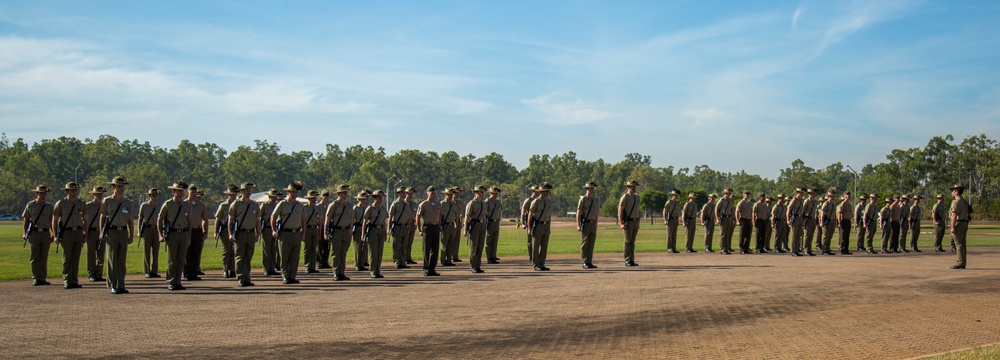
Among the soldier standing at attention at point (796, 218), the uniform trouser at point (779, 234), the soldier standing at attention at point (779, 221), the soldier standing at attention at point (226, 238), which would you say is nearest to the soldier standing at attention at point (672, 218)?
the soldier standing at attention at point (779, 221)

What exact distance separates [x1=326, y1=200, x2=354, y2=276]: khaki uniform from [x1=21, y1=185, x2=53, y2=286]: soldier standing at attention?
17.8 feet

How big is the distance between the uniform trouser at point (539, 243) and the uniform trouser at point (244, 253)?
648 centimetres

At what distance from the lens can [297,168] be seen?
581ft

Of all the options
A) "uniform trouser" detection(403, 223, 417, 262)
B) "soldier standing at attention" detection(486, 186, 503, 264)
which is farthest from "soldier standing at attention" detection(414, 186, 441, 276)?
"soldier standing at attention" detection(486, 186, 503, 264)

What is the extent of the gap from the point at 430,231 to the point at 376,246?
1.24m

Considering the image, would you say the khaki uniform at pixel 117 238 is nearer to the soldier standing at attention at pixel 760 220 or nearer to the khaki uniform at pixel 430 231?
the khaki uniform at pixel 430 231

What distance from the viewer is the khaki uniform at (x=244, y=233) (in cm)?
1584

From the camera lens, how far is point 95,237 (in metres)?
16.5

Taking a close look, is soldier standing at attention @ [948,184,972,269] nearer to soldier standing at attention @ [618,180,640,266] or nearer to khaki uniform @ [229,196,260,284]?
soldier standing at attention @ [618,180,640,266]

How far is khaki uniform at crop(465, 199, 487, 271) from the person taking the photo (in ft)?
62.7

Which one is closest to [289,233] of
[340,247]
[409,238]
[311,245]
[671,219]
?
[340,247]

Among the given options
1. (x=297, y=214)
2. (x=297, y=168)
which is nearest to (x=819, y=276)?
(x=297, y=214)

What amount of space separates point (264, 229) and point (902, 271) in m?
14.1

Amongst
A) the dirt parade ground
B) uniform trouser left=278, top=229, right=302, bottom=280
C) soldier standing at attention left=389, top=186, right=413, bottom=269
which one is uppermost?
soldier standing at attention left=389, top=186, right=413, bottom=269
